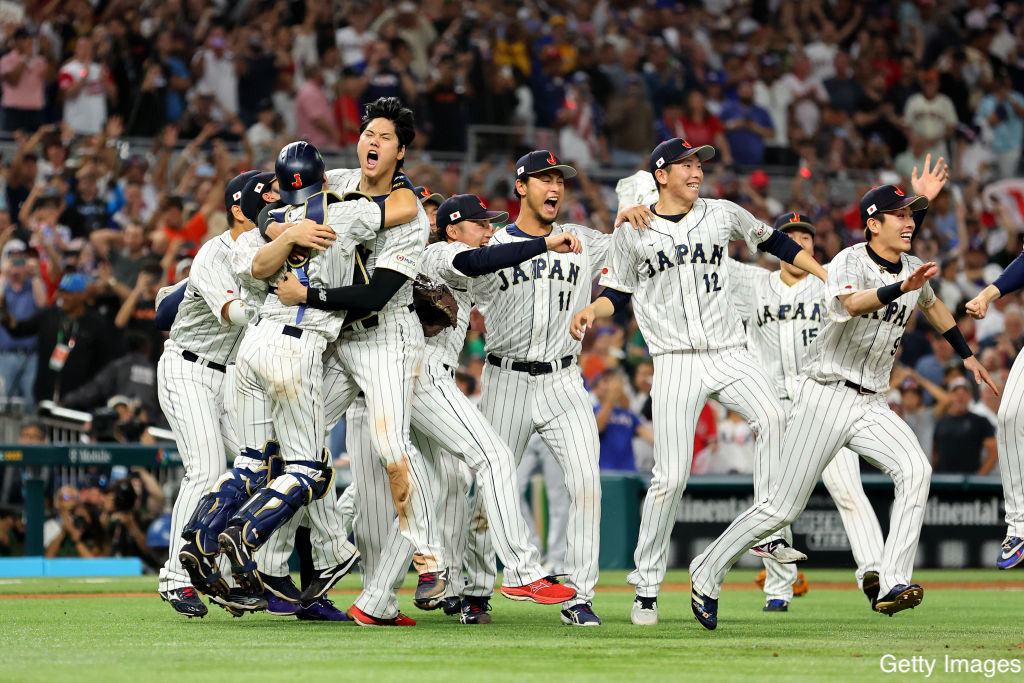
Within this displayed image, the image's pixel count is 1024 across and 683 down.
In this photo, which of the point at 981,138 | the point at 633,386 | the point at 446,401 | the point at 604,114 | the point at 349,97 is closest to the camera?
the point at 446,401

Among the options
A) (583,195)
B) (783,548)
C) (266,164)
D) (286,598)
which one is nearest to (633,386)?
(583,195)

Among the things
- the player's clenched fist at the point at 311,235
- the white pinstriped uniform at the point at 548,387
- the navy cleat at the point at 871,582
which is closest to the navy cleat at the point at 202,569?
the player's clenched fist at the point at 311,235

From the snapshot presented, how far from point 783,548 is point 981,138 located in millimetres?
13748

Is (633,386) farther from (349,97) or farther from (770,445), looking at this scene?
(770,445)

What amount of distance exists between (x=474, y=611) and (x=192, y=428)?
6.29ft

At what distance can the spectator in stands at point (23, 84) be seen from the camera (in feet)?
50.8

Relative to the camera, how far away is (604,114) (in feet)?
62.1

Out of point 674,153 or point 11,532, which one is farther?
point 11,532

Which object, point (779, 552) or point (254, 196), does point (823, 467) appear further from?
point (254, 196)

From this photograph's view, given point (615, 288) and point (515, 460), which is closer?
point (515, 460)

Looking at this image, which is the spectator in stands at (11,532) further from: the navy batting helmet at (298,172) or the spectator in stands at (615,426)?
the navy batting helmet at (298,172)

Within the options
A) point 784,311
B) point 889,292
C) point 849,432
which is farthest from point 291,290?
point 784,311

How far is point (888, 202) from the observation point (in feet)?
24.5

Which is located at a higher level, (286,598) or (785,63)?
(785,63)
